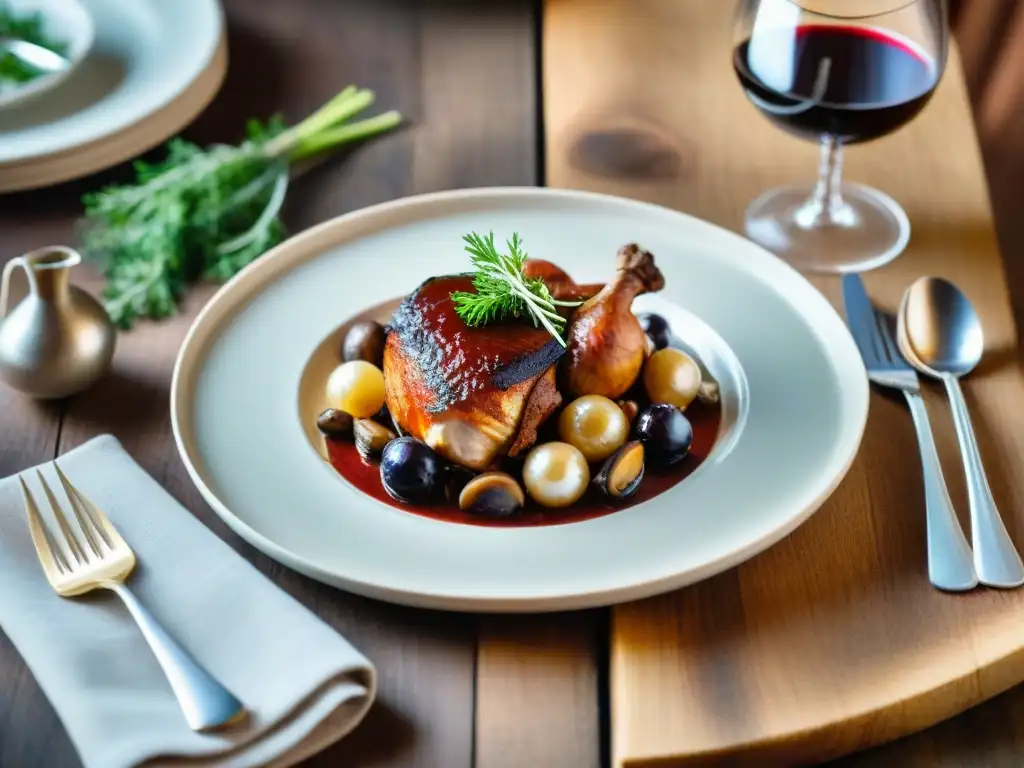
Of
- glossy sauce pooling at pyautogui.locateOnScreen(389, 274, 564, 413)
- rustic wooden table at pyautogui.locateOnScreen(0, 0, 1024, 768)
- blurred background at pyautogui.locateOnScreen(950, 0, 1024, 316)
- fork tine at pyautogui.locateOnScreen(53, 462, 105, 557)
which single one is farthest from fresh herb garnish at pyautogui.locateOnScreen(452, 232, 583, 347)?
blurred background at pyautogui.locateOnScreen(950, 0, 1024, 316)

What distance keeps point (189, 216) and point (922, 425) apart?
1.00 meters

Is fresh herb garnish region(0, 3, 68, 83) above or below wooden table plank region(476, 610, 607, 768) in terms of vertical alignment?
above

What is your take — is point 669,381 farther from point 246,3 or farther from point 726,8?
point 246,3

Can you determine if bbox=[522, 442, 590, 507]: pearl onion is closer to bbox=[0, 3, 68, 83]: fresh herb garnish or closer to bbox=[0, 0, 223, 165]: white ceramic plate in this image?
bbox=[0, 0, 223, 165]: white ceramic plate

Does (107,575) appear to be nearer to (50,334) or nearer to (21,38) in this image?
(50,334)

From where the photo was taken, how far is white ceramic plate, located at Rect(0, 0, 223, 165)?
5.67 ft

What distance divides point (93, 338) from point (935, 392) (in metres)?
0.98

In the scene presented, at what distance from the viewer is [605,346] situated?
4.13 feet

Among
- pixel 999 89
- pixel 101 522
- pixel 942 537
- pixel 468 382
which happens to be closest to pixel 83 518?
pixel 101 522

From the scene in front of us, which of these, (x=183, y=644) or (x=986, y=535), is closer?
(x=183, y=644)

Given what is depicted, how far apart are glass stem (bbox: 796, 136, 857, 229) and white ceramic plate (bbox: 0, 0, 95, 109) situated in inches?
45.5

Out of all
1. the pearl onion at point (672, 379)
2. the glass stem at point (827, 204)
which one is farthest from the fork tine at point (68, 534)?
the glass stem at point (827, 204)

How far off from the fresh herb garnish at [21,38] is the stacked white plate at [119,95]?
45 mm

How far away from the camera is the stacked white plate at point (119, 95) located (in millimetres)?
1696
